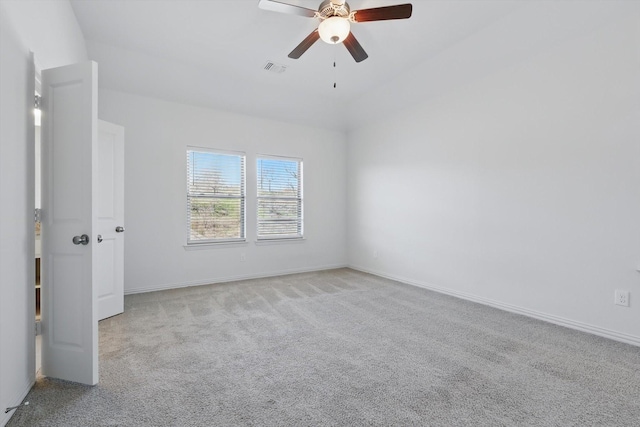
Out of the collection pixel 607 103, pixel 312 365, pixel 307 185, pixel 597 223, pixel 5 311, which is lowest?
pixel 312 365

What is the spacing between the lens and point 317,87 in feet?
15.6

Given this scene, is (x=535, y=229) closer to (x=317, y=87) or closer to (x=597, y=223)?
(x=597, y=223)

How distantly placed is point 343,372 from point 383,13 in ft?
9.26

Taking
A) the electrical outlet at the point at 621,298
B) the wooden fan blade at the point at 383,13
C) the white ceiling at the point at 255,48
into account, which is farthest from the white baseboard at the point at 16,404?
the electrical outlet at the point at 621,298

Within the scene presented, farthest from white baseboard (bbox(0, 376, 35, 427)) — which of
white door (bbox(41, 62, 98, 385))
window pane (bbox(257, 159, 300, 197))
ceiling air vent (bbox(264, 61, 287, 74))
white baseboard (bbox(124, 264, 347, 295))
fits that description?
ceiling air vent (bbox(264, 61, 287, 74))

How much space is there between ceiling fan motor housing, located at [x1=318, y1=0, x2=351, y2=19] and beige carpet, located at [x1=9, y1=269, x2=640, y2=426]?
2.82 meters

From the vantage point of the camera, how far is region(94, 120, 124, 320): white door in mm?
3156

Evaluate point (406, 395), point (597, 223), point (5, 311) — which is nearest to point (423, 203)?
point (597, 223)

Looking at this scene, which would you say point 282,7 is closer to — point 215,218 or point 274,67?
point 274,67

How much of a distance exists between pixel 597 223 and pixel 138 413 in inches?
155

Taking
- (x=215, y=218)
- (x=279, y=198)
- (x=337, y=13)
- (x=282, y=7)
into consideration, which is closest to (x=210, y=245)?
(x=215, y=218)

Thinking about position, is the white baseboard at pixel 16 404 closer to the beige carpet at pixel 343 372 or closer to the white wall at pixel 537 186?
the beige carpet at pixel 343 372

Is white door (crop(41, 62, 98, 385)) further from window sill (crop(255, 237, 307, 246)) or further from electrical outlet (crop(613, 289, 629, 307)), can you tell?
electrical outlet (crop(613, 289, 629, 307))

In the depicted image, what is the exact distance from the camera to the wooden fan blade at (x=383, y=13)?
2396 millimetres
